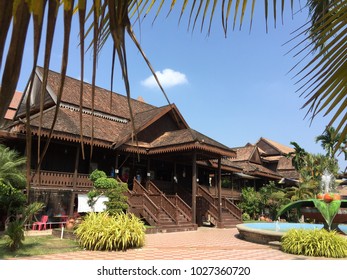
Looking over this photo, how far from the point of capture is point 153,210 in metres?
16.0

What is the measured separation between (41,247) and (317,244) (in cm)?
756

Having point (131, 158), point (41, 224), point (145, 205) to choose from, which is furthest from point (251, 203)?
point (41, 224)

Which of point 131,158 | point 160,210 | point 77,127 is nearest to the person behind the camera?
point 160,210

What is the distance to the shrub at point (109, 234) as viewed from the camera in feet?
30.4

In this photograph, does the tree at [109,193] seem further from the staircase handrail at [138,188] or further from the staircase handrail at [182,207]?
the staircase handrail at [182,207]

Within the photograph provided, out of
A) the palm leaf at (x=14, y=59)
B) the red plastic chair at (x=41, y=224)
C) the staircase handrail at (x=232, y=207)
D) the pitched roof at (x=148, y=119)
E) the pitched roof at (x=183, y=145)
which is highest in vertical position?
the pitched roof at (x=148, y=119)

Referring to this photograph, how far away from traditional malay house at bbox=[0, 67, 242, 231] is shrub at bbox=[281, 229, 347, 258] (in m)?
5.99

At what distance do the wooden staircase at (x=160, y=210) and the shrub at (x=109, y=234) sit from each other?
5240 millimetres

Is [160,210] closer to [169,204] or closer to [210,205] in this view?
[169,204]

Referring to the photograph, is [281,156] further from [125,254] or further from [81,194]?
[125,254]

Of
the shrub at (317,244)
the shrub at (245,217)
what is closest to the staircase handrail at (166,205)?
the shrub at (317,244)

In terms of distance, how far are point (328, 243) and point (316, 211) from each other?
9.73 ft

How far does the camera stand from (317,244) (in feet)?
29.5

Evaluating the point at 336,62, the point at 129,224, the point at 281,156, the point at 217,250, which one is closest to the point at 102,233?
the point at 129,224
